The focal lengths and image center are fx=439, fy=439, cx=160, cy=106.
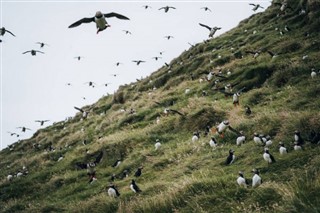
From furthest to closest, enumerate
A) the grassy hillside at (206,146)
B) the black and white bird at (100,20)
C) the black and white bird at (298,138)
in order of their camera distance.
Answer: the black and white bird at (298,138) < the black and white bird at (100,20) < the grassy hillside at (206,146)

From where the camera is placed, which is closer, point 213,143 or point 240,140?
point 240,140

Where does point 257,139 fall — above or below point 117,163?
below

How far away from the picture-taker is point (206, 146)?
675 inches

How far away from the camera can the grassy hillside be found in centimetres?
1112

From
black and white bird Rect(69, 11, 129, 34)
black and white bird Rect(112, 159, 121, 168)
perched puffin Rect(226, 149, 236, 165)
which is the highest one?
black and white bird Rect(69, 11, 129, 34)

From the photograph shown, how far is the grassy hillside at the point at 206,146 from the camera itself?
1112cm

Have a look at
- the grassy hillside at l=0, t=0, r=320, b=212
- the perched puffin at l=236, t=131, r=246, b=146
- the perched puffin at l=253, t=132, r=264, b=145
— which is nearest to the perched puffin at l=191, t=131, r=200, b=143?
the grassy hillside at l=0, t=0, r=320, b=212

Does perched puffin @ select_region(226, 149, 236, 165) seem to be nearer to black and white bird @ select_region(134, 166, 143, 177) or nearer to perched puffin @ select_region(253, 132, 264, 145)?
perched puffin @ select_region(253, 132, 264, 145)

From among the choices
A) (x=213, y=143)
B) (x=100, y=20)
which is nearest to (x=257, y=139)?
(x=213, y=143)

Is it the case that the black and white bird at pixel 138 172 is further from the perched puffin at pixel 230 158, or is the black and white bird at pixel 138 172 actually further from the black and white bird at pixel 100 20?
the black and white bird at pixel 100 20

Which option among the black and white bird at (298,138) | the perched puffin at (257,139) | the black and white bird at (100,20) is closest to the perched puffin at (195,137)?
the perched puffin at (257,139)

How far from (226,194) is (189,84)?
21.1m

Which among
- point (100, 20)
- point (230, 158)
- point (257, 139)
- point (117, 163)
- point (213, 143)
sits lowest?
point (230, 158)

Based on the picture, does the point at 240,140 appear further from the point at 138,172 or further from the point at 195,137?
the point at 138,172
